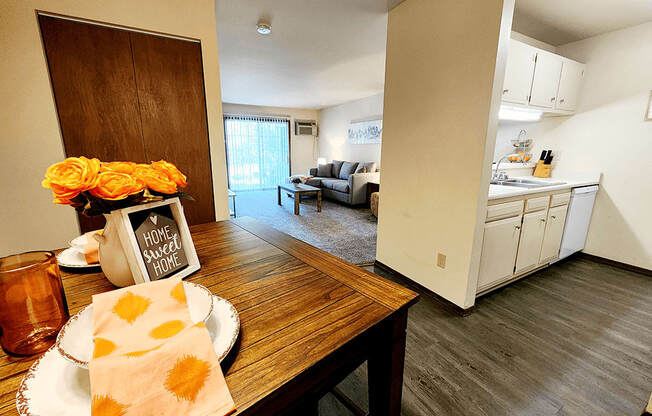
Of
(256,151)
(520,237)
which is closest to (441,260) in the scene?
(520,237)

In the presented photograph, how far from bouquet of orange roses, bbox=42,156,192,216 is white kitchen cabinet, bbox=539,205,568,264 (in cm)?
292

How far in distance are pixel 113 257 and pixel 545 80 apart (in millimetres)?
3210

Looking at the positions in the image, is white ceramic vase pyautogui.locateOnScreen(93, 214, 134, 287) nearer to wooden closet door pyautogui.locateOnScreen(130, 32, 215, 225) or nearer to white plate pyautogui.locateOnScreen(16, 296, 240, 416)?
white plate pyautogui.locateOnScreen(16, 296, 240, 416)

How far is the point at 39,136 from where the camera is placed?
Result: 5.30 feet

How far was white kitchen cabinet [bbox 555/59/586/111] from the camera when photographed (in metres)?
2.49

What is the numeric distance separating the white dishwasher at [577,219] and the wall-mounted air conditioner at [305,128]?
250 inches

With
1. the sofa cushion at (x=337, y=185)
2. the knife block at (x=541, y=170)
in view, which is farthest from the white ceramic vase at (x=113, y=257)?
the sofa cushion at (x=337, y=185)

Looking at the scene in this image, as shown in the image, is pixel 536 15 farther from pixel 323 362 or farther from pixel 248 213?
pixel 248 213

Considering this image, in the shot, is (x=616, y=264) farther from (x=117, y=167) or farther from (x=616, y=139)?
(x=117, y=167)

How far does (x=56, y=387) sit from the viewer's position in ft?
1.35

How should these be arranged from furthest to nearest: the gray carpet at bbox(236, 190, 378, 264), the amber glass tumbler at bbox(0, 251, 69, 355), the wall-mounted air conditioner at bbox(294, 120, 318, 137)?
1. the wall-mounted air conditioner at bbox(294, 120, 318, 137)
2. the gray carpet at bbox(236, 190, 378, 264)
3. the amber glass tumbler at bbox(0, 251, 69, 355)

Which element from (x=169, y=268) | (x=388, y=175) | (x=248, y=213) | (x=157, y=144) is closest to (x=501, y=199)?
(x=388, y=175)

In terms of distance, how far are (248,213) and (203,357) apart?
4407 millimetres

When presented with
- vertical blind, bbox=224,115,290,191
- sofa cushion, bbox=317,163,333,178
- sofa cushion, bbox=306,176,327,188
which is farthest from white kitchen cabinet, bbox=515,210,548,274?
vertical blind, bbox=224,115,290,191
